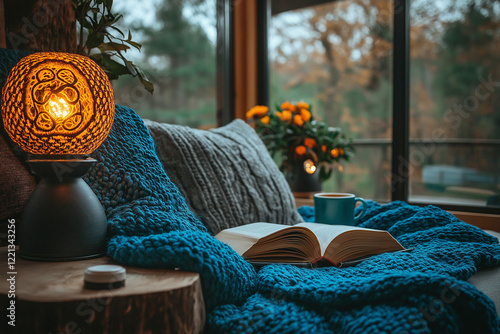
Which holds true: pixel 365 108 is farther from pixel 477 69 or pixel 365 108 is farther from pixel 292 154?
pixel 292 154

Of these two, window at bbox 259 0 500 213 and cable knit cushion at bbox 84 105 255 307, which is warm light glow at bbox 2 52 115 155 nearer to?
cable knit cushion at bbox 84 105 255 307

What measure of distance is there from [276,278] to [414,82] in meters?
4.26

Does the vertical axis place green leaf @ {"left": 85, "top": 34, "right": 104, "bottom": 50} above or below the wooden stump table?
above

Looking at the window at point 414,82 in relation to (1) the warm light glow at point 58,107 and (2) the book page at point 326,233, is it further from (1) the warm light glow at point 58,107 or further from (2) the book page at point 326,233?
(1) the warm light glow at point 58,107

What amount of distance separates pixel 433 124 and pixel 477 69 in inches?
25.6

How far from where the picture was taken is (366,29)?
4.29 m

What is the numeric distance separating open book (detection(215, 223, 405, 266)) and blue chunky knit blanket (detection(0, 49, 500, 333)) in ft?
0.16

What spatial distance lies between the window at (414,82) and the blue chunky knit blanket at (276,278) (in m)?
2.87

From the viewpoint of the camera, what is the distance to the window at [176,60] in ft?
8.85

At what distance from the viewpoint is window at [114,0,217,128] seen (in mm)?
2697

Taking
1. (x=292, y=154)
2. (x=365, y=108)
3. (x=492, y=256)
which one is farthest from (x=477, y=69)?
(x=492, y=256)

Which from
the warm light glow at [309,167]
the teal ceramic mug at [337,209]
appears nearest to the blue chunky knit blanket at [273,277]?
the teal ceramic mug at [337,209]

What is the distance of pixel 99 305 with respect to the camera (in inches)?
23.1

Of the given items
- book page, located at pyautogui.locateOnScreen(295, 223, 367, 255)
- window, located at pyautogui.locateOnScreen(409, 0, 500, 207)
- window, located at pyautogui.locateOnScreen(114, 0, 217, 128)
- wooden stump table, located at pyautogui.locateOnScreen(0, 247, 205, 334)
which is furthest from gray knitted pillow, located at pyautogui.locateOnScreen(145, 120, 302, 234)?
window, located at pyautogui.locateOnScreen(409, 0, 500, 207)
